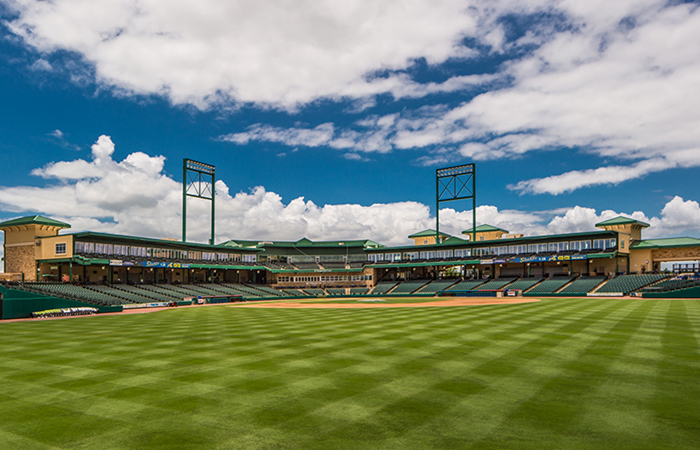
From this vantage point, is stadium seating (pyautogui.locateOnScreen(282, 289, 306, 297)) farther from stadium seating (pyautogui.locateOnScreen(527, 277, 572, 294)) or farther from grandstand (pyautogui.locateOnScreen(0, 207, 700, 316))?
stadium seating (pyautogui.locateOnScreen(527, 277, 572, 294))

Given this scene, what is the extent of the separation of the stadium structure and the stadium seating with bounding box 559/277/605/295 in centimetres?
16

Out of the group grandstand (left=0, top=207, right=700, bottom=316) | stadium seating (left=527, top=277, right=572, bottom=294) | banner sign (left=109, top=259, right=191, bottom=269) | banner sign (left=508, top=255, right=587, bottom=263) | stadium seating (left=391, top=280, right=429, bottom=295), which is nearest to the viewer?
grandstand (left=0, top=207, right=700, bottom=316)

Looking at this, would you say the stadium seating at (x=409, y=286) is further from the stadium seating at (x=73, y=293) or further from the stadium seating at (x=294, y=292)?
Answer: the stadium seating at (x=73, y=293)

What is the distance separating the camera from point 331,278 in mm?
98188

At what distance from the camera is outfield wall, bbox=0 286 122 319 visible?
42375 mm

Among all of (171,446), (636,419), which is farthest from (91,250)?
(636,419)

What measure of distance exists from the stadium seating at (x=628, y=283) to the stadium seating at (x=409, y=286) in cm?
3290

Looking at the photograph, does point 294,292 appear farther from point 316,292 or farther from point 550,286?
point 550,286

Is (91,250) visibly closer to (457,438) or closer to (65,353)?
(65,353)

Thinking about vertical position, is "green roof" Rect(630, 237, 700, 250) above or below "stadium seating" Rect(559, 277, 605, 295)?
above

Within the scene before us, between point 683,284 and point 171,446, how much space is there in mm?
64850

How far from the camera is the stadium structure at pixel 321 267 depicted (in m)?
60.9

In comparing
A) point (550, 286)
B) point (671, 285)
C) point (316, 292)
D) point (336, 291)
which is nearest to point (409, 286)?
point (336, 291)

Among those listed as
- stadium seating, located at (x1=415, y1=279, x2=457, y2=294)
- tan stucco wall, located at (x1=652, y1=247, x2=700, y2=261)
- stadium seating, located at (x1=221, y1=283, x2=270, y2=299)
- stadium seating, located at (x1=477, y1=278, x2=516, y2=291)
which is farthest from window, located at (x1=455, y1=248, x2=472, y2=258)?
stadium seating, located at (x1=221, y1=283, x2=270, y2=299)
